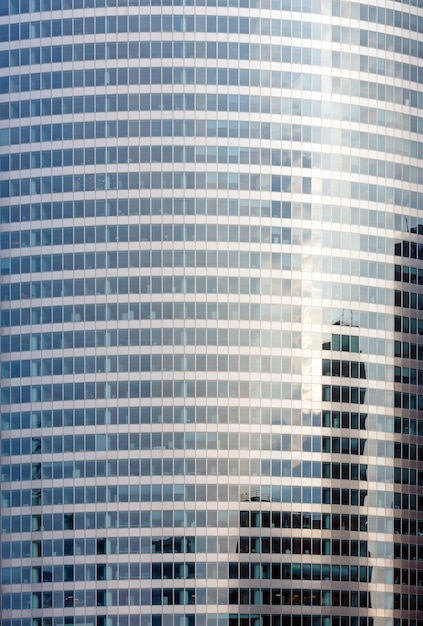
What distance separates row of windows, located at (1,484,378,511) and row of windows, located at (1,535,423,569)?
14.0 ft

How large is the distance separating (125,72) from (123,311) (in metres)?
27.8

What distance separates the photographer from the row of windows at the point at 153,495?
150500 millimetres

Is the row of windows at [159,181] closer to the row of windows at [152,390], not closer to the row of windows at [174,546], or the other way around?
the row of windows at [152,390]

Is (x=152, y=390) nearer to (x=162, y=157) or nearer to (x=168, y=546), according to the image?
(x=168, y=546)

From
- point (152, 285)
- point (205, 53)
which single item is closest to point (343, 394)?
point (152, 285)

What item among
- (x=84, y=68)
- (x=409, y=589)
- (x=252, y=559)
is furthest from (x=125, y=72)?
(x=409, y=589)

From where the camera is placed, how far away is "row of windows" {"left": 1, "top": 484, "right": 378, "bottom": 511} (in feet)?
494

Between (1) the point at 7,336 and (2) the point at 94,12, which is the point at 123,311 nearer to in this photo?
(1) the point at 7,336

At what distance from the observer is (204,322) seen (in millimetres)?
152625

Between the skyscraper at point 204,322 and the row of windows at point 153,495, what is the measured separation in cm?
25

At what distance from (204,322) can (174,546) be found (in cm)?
2519

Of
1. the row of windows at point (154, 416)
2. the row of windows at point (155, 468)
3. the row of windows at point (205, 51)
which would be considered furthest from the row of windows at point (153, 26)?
the row of windows at point (155, 468)

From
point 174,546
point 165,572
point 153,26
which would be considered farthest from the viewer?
point 153,26

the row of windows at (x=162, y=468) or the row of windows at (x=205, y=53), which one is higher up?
the row of windows at (x=205, y=53)
